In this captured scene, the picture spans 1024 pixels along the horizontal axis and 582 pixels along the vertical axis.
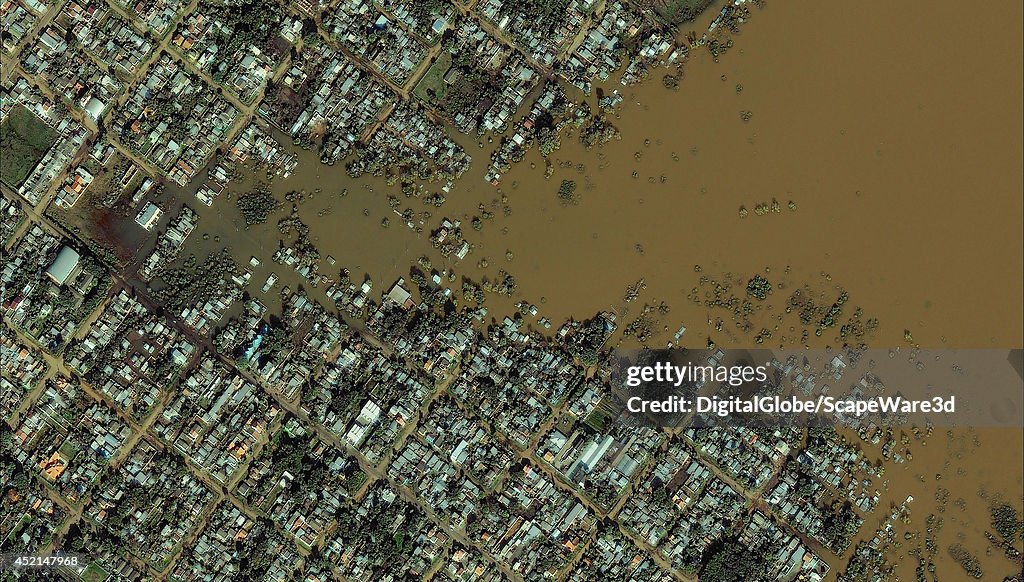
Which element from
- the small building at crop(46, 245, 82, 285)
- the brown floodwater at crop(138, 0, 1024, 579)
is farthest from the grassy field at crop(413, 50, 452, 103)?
the small building at crop(46, 245, 82, 285)

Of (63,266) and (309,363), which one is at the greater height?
(309,363)

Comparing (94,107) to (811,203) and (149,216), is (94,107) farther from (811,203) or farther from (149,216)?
(811,203)

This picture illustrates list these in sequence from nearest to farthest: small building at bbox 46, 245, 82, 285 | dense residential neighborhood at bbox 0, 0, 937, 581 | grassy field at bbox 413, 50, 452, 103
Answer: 1. small building at bbox 46, 245, 82, 285
2. dense residential neighborhood at bbox 0, 0, 937, 581
3. grassy field at bbox 413, 50, 452, 103

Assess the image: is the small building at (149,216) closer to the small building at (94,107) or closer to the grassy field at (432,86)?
the small building at (94,107)

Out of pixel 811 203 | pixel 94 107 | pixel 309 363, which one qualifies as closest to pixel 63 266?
pixel 94 107

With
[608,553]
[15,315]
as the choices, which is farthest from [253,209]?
[608,553]

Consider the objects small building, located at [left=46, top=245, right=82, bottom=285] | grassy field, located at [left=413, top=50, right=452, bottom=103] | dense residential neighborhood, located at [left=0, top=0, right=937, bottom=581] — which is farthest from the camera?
grassy field, located at [left=413, top=50, right=452, bottom=103]

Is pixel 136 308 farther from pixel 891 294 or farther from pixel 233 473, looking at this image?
pixel 891 294

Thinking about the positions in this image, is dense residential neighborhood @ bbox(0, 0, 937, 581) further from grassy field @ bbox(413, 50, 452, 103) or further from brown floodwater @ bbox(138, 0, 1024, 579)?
brown floodwater @ bbox(138, 0, 1024, 579)
